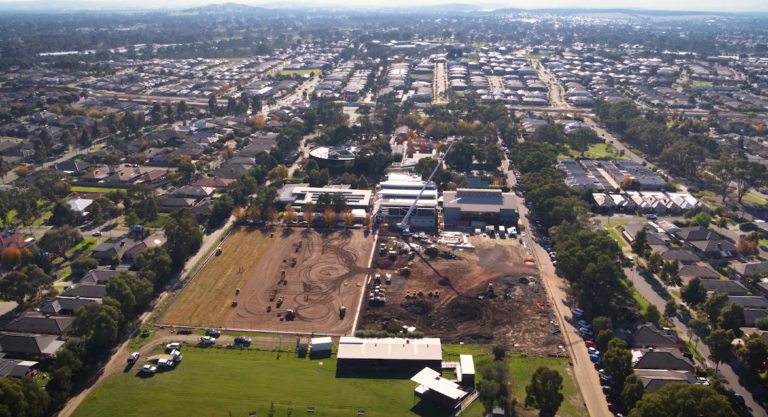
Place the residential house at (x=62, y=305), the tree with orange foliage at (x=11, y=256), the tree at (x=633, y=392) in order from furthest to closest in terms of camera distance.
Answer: the tree with orange foliage at (x=11, y=256)
the residential house at (x=62, y=305)
the tree at (x=633, y=392)

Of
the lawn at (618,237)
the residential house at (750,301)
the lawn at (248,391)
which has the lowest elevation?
the lawn at (248,391)

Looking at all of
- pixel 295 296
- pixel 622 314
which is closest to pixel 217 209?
pixel 295 296

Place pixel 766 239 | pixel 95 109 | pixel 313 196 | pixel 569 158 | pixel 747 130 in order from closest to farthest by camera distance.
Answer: pixel 766 239, pixel 313 196, pixel 569 158, pixel 747 130, pixel 95 109

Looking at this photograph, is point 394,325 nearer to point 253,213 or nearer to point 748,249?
point 253,213

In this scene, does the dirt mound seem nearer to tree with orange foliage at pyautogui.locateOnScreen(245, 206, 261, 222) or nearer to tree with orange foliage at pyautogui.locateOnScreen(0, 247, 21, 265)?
tree with orange foliage at pyautogui.locateOnScreen(245, 206, 261, 222)

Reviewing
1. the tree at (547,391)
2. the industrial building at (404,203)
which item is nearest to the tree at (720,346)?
the tree at (547,391)

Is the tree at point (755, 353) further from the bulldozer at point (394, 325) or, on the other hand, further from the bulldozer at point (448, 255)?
the bulldozer at point (448, 255)

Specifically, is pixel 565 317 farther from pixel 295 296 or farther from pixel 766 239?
pixel 766 239
